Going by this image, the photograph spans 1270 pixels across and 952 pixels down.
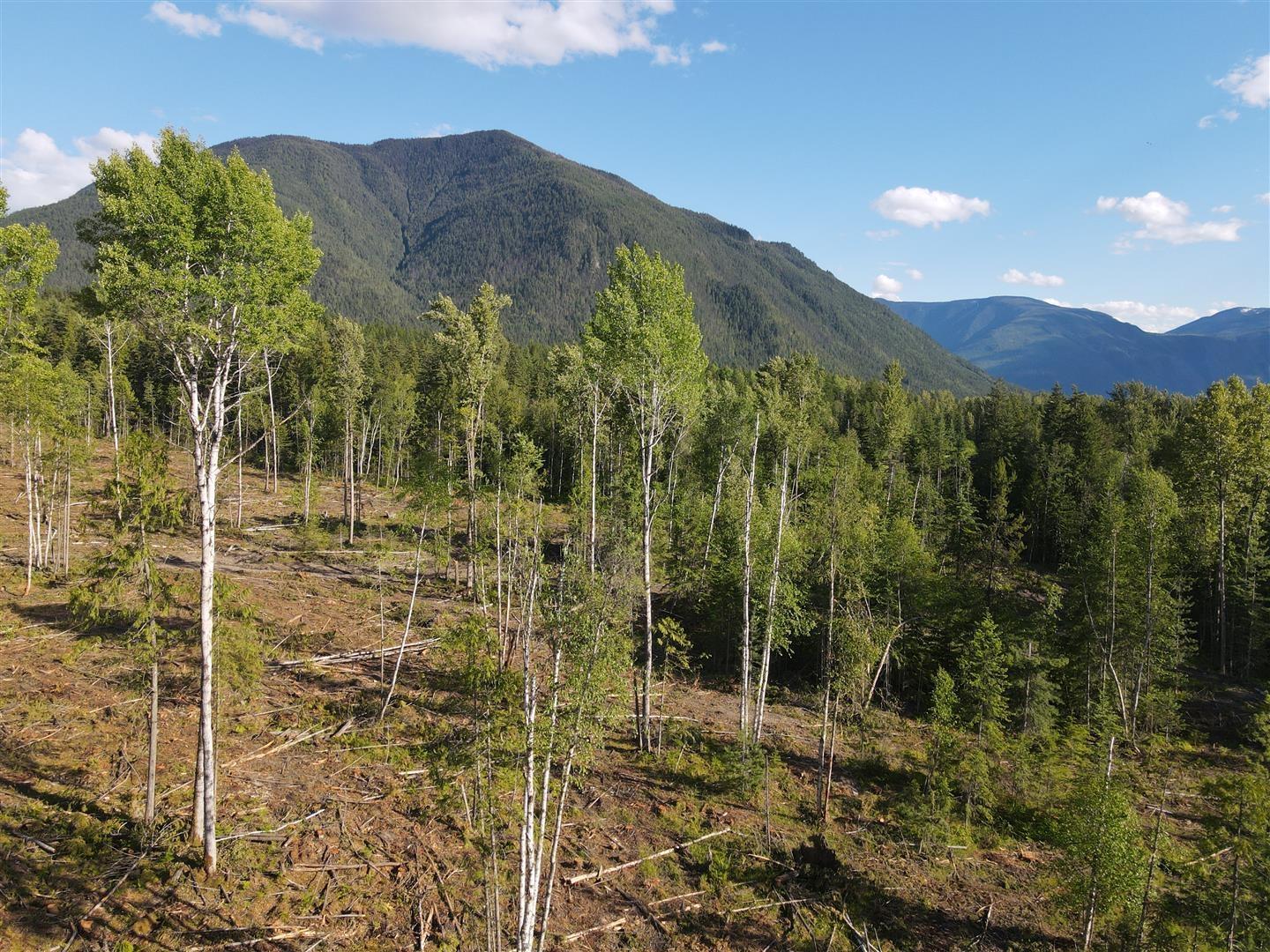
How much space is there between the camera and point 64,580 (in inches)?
961

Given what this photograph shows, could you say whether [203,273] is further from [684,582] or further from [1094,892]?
[684,582]

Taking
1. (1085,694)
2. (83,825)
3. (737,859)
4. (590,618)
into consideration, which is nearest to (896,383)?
(1085,694)

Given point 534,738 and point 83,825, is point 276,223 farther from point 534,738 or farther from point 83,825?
point 83,825

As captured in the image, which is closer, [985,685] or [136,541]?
[136,541]

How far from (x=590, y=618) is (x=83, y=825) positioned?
37.6 feet

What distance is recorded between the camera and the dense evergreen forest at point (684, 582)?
11.5 meters

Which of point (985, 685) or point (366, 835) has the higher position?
point (985, 685)

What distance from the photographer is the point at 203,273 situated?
1216 cm

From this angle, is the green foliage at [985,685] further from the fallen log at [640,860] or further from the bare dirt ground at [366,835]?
the fallen log at [640,860]

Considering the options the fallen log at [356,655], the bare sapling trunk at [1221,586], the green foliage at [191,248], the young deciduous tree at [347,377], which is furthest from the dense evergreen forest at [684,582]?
the fallen log at [356,655]

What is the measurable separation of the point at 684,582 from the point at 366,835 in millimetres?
21647

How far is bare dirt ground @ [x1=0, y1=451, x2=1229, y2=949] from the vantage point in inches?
460

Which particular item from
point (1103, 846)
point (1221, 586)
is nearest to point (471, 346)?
point (1103, 846)

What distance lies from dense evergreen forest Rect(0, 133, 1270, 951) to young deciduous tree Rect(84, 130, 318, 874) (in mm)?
62
